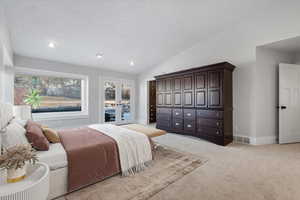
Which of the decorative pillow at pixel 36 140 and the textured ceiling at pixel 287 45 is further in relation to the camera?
the textured ceiling at pixel 287 45

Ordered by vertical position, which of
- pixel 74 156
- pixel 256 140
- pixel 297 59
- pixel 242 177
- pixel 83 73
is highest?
pixel 297 59

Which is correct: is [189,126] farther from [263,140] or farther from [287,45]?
[287,45]

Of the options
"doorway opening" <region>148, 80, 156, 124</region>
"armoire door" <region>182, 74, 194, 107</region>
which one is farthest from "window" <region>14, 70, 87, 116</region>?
"armoire door" <region>182, 74, 194, 107</region>

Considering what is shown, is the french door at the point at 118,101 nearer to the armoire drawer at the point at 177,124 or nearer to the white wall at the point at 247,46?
the armoire drawer at the point at 177,124

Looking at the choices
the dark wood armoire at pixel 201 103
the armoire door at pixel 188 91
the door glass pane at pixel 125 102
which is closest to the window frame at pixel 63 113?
the door glass pane at pixel 125 102

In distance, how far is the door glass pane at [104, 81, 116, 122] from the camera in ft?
18.9

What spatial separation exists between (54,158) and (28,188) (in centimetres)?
67

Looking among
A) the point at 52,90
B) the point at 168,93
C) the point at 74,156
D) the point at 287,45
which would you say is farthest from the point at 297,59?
the point at 52,90

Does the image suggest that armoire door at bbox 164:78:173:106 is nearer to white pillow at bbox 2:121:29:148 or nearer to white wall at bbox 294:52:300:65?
white wall at bbox 294:52:300:65

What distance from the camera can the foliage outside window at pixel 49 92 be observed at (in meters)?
4.09

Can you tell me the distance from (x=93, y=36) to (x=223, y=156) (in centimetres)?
403

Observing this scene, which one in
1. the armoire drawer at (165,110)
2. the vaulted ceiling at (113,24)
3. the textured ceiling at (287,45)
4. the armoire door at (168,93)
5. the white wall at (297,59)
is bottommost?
the armoire drawer at (165,110)

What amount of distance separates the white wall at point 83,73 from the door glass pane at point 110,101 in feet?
0.96

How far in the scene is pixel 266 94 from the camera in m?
3.67
